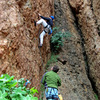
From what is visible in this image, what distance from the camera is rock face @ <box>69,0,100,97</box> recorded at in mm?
9055

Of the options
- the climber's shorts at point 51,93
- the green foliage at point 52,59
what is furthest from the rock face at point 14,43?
the green foliage at point 52,59

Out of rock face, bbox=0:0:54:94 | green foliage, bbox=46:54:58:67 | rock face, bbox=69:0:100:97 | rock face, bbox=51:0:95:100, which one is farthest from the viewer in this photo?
rock face, bbox=69:0:100:97

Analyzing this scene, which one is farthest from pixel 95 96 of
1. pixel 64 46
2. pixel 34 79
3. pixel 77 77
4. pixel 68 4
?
pixel 68 4

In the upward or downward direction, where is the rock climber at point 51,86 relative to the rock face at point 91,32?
downward

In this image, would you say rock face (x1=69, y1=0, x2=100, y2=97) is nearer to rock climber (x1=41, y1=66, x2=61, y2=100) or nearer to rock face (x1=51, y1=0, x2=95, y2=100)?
rock face (x1=51, y1=0, x2=95, y2=100)

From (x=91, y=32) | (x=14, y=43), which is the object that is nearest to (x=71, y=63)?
(x=91, y=32)

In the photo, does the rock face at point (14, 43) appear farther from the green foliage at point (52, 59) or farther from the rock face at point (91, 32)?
the rock face at point (91, 32)

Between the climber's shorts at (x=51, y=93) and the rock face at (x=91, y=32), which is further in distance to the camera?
the rock face at (x=91, y=32)

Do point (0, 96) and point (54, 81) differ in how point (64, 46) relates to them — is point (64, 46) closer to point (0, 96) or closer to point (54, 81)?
point (54, 81)

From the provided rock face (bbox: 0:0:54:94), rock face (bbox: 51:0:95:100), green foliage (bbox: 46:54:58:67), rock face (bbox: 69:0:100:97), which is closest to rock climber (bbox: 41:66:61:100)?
rock face (bbox: 0:0:54:94)

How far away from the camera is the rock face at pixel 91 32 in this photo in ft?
29.7

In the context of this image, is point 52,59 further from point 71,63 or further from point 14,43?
point 14,43

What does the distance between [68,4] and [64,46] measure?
5241 millimetres

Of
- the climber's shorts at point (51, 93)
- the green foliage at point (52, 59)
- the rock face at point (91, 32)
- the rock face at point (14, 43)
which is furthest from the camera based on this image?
the rock face at point (91, 32)
